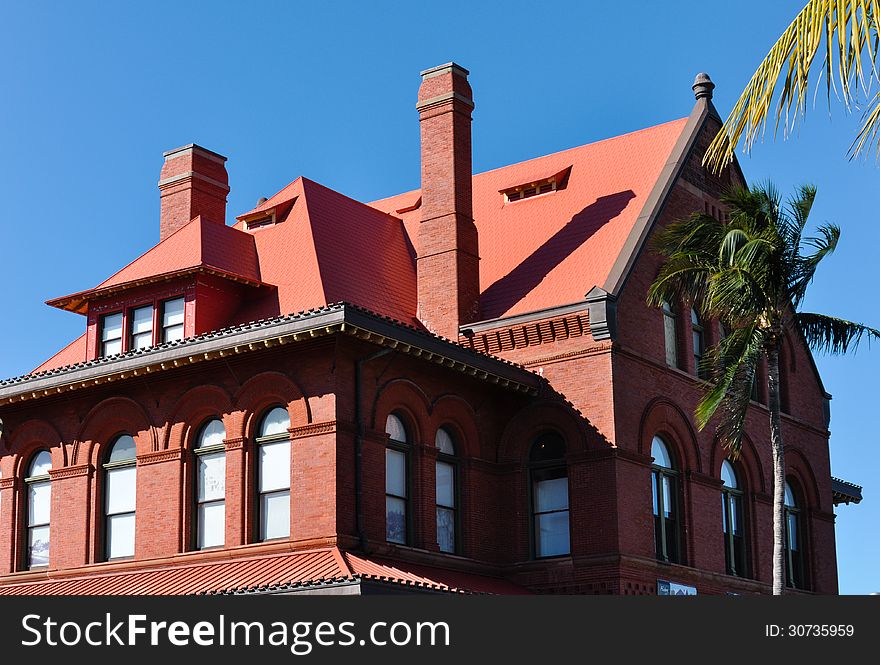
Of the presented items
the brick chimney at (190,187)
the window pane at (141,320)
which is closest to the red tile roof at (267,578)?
the window pane at (141,320)

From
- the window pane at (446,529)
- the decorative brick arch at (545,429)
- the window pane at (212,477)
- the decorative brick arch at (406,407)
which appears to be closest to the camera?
the decorative brick arch at (406,407)

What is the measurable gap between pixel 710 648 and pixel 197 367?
13.4 metres

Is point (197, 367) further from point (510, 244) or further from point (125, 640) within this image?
point (125, 640)

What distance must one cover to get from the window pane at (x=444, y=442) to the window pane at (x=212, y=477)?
13.9 feet

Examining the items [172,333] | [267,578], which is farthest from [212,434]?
[267,578]

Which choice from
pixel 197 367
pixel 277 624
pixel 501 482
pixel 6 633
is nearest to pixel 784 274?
pixel 501 482

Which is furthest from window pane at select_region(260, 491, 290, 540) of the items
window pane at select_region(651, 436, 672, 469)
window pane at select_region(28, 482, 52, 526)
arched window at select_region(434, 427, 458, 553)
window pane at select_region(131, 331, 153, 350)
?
window pane at select_region(651, 436, 672, 469)

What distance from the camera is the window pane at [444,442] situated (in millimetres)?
26703

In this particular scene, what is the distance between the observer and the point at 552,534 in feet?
89.2

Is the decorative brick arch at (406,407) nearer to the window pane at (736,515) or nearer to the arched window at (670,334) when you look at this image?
the arched window at (670,334)

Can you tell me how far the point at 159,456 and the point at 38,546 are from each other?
4.03 m

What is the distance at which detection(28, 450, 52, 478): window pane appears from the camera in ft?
92.3

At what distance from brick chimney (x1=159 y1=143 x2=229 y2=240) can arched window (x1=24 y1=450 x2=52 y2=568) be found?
825 centimetres

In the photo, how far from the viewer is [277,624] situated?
1442 centimetres
